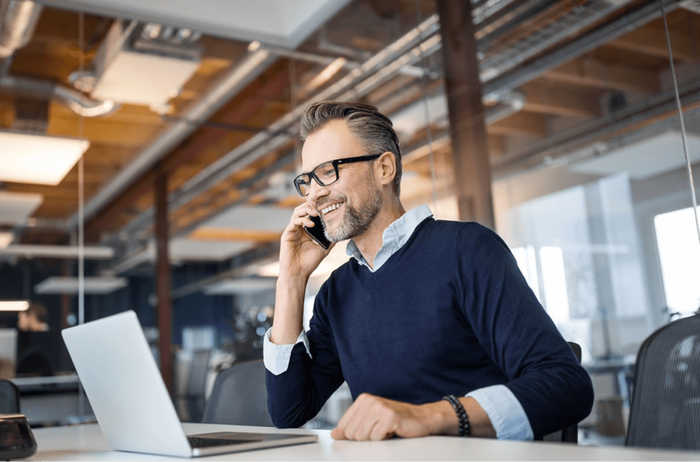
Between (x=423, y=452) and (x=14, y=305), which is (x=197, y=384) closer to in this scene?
(x=14, y=305)

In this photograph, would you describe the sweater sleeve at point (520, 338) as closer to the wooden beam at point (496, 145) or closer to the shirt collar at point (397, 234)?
the shirt collar at point (397, 234)

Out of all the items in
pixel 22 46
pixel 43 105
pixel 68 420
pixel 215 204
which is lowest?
pixel 68 420

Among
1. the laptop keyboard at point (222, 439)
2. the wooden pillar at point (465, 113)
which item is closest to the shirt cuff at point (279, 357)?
the laptop keyboard at point (222, 439)

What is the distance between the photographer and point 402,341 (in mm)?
1602

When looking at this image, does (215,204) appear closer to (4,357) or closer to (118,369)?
(4,357)

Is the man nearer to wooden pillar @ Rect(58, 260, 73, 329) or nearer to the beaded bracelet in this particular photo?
the beaded bracelet

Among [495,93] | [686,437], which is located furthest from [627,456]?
[495,93]

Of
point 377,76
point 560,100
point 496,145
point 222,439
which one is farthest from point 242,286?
point 222,439

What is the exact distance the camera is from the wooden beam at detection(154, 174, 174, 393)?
15.7 feet

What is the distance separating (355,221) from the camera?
1.78 metres

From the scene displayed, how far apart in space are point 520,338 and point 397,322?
0.32 metres

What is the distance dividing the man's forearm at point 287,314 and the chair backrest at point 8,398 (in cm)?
98

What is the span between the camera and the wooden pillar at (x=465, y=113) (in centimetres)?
396

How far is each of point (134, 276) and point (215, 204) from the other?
32.1 inches
